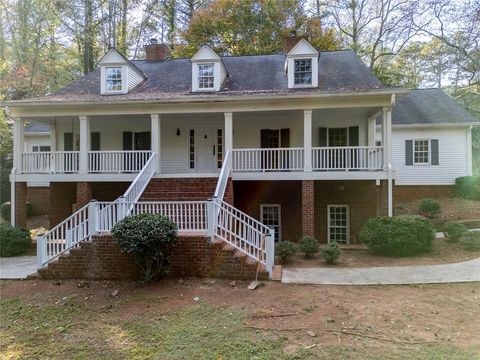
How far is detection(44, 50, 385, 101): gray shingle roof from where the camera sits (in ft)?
43.3

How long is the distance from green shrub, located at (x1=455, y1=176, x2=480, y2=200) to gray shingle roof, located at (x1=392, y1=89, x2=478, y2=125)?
2919 millimetres

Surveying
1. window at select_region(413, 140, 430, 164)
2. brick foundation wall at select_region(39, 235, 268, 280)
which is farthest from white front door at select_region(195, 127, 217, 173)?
window at select_region(413, 140, 430, 164)

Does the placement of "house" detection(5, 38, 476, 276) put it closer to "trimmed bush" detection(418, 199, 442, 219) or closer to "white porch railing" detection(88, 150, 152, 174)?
"white porch railing" detection(88, 150, 152, 174)

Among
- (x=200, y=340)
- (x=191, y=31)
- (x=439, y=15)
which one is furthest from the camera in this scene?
(x=191, y=31)

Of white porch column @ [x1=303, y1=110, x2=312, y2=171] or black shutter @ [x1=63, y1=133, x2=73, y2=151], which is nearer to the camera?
white porch column @ [x1=303, y1=110, x2=312, y2=171]

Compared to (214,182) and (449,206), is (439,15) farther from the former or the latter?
(214,182)

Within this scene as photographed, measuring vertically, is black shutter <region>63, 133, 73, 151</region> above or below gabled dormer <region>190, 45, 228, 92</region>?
below

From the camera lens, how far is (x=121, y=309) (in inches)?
266

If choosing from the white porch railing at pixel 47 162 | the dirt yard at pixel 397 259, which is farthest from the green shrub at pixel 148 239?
the white porch railing at pixel 47 162

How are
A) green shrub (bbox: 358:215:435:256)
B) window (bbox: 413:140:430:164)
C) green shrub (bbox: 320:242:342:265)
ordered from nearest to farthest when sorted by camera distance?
green shrub (bbox: 320:242:342:265) → green shrub (bbox: 358:215:435:256) → window (bbox: 413:140:430:164)

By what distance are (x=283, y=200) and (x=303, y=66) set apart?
17.3ft

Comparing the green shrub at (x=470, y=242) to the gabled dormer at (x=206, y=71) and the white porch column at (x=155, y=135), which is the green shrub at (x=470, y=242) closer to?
the gabled dormer at (x=206, y=71)

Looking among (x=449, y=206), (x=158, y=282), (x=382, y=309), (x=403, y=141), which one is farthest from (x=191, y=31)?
(x=382, y=309)

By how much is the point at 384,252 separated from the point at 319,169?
353cm
